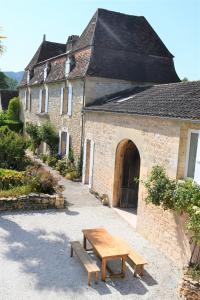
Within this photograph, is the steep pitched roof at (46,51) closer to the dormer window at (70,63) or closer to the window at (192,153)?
the dormer window at (70,63)

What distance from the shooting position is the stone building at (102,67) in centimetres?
1747

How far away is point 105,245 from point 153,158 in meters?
3.35

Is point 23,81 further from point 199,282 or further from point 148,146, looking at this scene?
point 199,282

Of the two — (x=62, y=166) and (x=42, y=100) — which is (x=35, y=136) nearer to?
(x=42, y=100)

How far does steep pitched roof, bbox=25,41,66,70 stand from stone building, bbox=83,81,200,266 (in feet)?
47.5

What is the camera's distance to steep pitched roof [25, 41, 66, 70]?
28969mm

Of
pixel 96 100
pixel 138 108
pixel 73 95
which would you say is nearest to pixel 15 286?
pixel 138 108

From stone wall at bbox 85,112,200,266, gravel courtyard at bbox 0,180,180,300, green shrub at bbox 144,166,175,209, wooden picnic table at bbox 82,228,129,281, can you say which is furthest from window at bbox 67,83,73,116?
wooden picnic table at bbox 82,228,129,281

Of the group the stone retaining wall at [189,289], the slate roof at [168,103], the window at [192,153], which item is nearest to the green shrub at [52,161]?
the slate roof at [168,103]

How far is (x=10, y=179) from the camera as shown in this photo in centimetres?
1405

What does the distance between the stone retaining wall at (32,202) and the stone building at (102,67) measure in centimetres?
500

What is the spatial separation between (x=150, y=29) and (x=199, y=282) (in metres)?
16.6

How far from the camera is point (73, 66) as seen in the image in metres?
19.4

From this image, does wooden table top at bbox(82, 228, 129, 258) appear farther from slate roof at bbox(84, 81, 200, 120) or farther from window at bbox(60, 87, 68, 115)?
window at bbox(60, 87, 68, 115)
